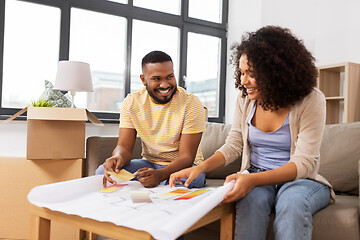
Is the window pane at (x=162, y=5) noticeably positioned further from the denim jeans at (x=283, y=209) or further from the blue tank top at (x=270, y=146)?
the denim jeans at (x=283, y=209)

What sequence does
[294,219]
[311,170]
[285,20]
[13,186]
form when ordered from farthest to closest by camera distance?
[285,20]
[13,186]
[311,170]
[294,219]

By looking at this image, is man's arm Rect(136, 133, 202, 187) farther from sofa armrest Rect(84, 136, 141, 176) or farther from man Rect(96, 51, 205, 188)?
sofa armrest Rect(84, 136, 141, 176)

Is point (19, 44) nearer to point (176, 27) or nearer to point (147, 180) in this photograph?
point (176, 27)

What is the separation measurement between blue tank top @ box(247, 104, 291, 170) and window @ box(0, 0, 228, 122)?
6.60ft

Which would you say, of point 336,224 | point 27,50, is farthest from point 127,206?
point 27,50

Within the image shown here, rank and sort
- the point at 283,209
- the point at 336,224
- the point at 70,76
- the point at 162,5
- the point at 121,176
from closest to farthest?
1. the point at 283,209
2. the point at 336,224
3. the point at 121,176
4. the point at 70,76
5. the point at 162,5

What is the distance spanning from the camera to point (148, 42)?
3611 mm

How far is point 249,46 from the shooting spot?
1.27m

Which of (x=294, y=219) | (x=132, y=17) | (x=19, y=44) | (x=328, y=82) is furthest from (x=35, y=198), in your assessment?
(x=328, y=82)

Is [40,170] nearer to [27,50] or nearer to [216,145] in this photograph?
[216,145]

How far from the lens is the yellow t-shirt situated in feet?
5.31

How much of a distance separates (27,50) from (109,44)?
76cm

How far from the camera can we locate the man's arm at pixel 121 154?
1347 mm

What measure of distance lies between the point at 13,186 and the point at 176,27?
2.55 meters
